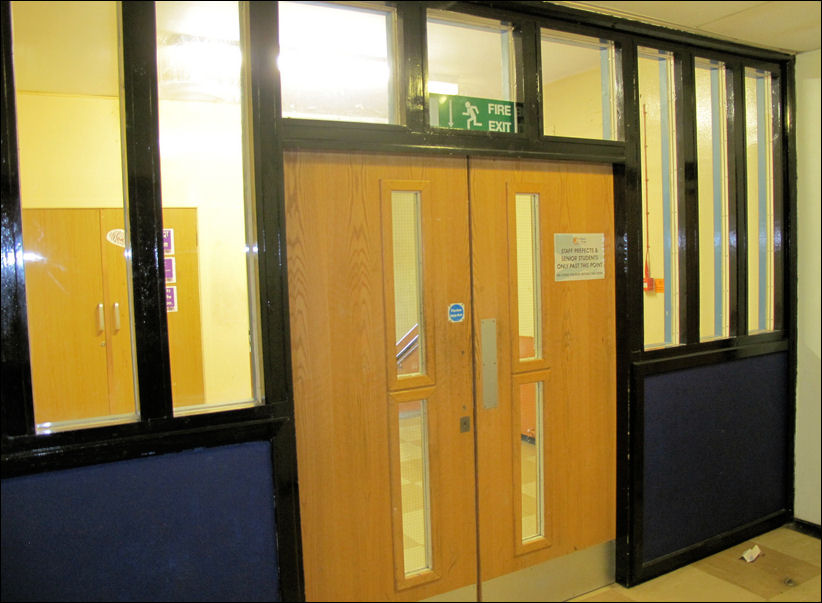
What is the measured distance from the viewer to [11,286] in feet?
5.59

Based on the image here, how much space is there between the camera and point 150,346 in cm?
185

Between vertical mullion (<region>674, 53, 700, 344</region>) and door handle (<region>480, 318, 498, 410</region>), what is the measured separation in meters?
1.18

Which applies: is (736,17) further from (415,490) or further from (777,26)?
(415,490)

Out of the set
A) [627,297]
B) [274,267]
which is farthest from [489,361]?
[274,267]

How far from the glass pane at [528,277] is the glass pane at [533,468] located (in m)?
0.20

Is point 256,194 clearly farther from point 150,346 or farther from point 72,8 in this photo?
point 72,8

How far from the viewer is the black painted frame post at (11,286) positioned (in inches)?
66.5

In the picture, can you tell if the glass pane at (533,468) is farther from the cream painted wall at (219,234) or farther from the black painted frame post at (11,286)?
the black painted frame post at (11,286)

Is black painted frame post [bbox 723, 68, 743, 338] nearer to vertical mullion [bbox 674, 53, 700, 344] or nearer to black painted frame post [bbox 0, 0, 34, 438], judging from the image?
vertical mullion [bbox 674, 53, 700, 344]

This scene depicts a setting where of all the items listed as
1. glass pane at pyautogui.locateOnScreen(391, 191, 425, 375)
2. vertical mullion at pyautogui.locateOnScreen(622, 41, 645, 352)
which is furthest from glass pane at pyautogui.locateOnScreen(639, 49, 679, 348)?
glass pane at pyautogui.locateOnScreen(391, 191, 425, 375)

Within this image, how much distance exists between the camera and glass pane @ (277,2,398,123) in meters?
2.07

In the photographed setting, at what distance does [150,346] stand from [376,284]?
0.83 metres

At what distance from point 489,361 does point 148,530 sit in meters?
1.42

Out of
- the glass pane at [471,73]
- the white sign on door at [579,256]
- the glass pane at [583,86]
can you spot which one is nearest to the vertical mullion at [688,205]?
the glass pane at [583,86]
